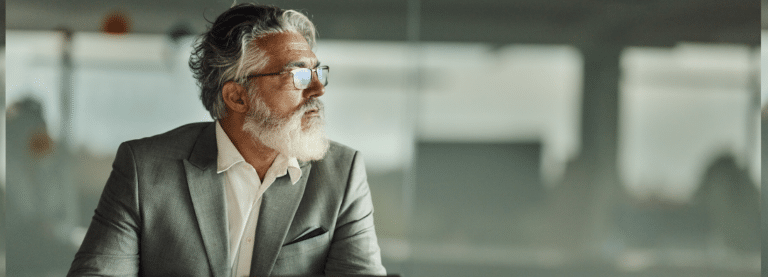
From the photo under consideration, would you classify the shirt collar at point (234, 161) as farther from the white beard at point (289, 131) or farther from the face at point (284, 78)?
the face at point (284, 78)

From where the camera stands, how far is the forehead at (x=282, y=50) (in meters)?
1.87

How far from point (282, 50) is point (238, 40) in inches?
6.1

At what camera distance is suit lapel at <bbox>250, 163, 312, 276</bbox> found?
1.70 meters

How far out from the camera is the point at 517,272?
4500 mm

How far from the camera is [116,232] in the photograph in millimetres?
1623

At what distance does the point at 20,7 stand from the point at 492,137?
375 cm

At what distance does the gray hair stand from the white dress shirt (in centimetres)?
22

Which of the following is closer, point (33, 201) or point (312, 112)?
point (312, 112)

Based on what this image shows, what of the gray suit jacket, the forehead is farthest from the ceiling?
the gray suit jacket

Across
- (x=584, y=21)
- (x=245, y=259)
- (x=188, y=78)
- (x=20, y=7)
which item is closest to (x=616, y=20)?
(x=584, y=21)

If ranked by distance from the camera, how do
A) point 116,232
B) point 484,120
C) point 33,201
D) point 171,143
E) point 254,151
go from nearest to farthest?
point 116,232 → point 171,143 → point 254,151 → point 33,201 → point 484,120

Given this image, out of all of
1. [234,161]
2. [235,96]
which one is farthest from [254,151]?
[235,96]

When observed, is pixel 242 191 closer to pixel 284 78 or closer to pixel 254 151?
pixel 254 151

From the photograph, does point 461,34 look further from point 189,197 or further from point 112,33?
point 189,197
